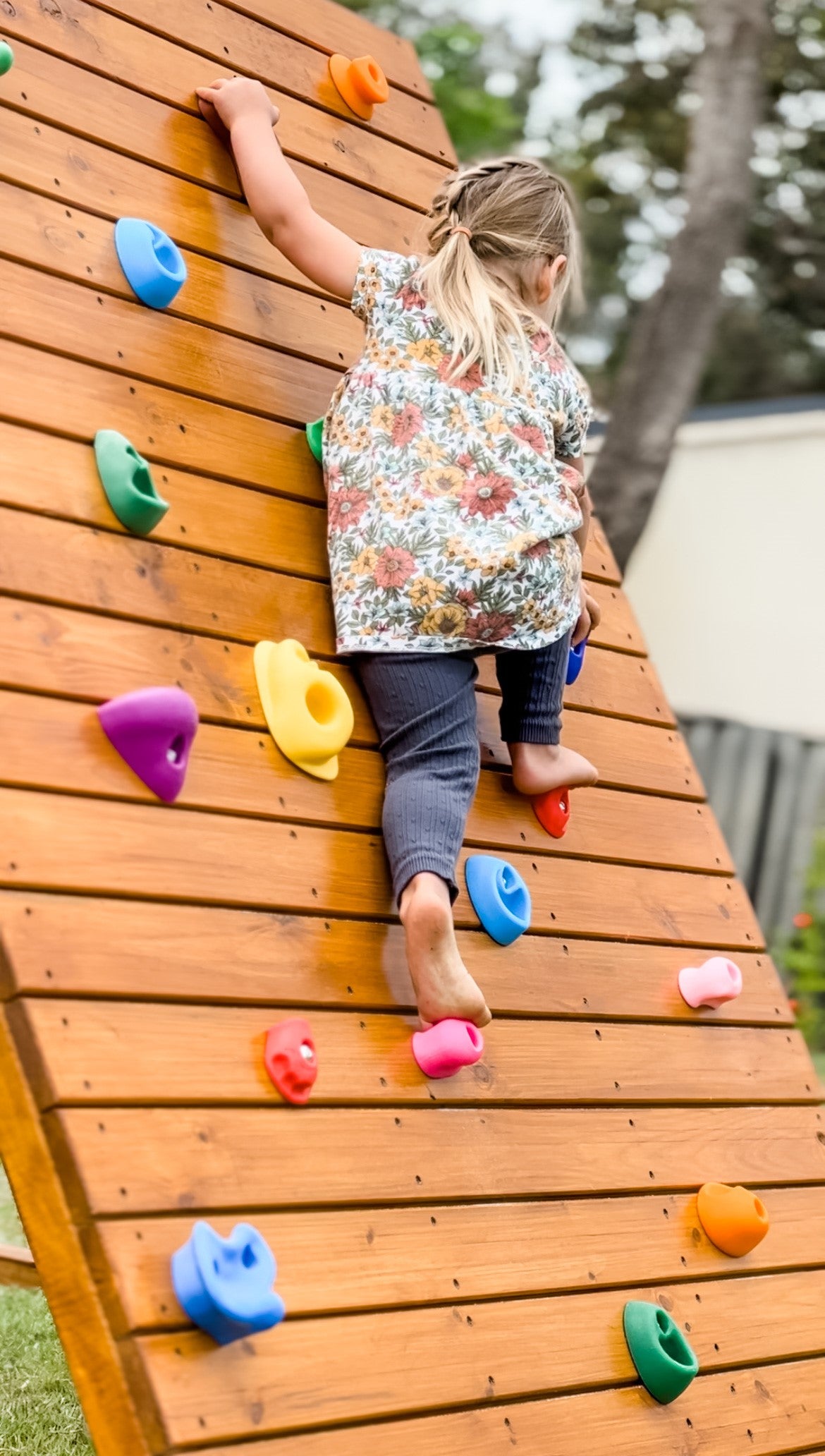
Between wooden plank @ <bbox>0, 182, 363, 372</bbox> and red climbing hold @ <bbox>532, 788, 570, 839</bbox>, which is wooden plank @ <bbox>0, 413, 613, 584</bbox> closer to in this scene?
wooden plank @ <bbox>0, 182, 363, 372</bbox>

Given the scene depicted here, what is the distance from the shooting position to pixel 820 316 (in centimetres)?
1559

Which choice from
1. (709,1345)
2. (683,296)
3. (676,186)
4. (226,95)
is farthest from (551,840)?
(676,186)

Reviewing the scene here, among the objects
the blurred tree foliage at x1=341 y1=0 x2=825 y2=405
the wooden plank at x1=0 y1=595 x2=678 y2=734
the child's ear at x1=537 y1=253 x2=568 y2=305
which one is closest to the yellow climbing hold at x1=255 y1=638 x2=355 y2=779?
the wooden plank at x1=0 y1=595 x2=678 y2=734

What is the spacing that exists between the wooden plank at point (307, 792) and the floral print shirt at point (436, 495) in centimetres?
26

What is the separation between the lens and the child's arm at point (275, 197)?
8.57ft

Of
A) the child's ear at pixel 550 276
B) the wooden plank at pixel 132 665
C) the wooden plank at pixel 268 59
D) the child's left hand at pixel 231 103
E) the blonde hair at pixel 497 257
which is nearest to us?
the wooden plank at pixel 132 665

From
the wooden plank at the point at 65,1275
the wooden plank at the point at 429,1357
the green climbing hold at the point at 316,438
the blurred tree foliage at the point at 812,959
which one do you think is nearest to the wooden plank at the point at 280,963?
the wooden plank at the point at 65,1275

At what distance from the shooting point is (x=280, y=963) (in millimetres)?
2121

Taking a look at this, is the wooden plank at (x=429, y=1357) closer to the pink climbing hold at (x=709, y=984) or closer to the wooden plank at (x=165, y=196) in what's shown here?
the pink climbing hold at (x=709, y=984)

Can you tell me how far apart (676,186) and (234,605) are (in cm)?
1359

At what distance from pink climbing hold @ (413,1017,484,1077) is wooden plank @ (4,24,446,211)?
1.56 meters

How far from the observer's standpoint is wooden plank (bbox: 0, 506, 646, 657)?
7.00 ft

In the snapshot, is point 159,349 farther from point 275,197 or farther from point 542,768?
point 542,768

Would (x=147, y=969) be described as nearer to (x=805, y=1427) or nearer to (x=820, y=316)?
(x=805, y=1427)
